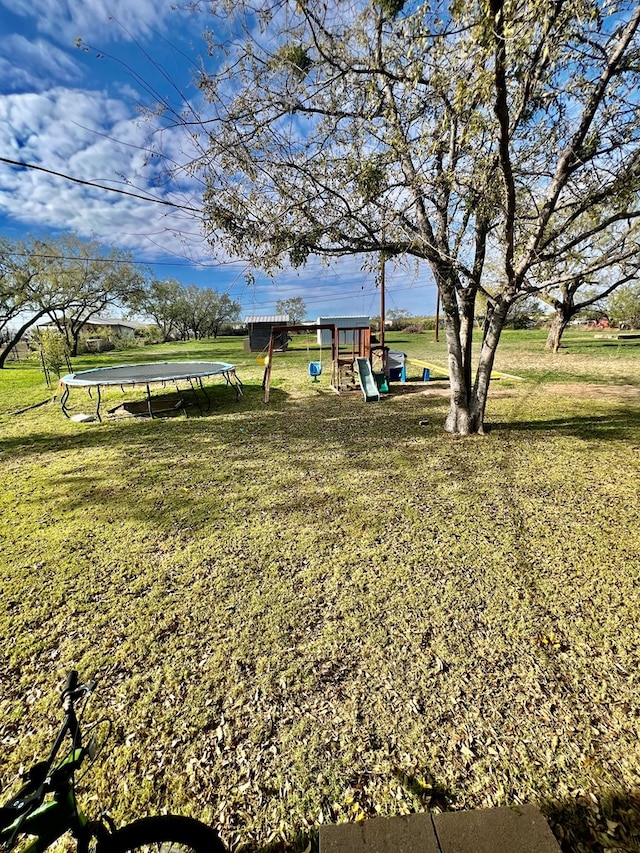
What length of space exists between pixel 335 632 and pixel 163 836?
4.70 feet

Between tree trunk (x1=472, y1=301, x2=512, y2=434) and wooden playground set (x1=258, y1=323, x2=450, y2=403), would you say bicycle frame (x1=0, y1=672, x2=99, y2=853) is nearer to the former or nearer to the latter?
A: tree trunk (x1=472, y1=301, x2=512, y2=434)

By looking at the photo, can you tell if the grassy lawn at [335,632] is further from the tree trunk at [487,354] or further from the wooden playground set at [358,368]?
the wooden playground set at [358,368]

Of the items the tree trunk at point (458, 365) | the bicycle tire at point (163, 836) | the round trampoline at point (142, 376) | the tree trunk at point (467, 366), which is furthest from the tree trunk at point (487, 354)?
the bicycle tire at point (163, 836)

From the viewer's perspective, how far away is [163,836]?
1.11 meters

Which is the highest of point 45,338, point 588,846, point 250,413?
point 45,338

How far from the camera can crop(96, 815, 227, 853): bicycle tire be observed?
104 cm

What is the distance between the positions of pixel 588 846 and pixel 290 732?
121cm

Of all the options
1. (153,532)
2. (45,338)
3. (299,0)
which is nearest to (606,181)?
(299,0)

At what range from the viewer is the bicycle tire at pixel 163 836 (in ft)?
3.41

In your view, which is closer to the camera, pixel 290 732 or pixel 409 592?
pixel 290 732

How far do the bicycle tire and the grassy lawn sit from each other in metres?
0.39

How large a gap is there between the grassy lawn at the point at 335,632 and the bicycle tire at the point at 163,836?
1.29 ft

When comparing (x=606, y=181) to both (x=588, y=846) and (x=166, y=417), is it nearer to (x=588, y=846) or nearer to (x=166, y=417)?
(x=588, y=846)

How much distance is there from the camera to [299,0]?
3570 millimetres
